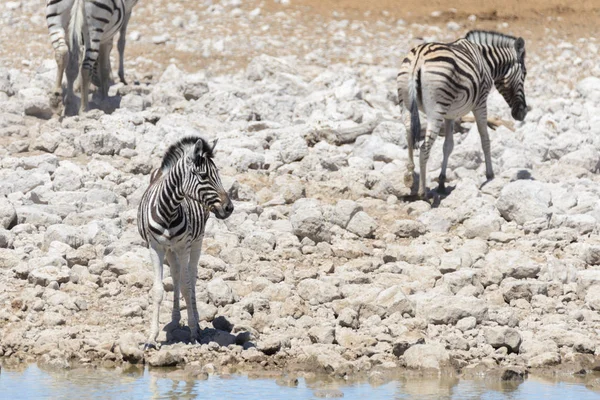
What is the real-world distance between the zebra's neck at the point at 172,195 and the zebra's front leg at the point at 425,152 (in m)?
5.08

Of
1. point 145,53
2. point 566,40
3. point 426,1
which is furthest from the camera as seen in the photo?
point 426,1

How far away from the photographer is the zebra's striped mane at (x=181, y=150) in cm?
934

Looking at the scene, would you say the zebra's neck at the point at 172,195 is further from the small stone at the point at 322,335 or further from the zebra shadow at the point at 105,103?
the zebra shadow at the point at 105,103

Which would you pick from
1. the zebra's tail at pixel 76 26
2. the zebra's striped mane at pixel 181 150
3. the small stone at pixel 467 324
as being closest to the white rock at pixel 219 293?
the zebra's striped mane at pixel 181 150

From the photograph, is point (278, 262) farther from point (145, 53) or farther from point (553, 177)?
point (145, 53)

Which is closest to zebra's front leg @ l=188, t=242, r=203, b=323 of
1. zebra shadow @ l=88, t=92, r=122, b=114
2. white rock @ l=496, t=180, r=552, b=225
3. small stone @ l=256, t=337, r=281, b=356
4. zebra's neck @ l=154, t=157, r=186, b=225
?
zebra's neck @ l=154, t=157, r=186, b=225

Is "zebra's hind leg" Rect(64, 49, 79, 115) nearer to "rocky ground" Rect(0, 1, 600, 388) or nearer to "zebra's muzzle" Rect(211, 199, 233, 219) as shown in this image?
"rocky ground" Rect(0, 1, 600, 388)

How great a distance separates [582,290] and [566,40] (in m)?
13.7

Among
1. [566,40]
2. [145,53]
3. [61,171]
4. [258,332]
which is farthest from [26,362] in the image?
[566,40]

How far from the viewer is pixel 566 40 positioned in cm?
2384

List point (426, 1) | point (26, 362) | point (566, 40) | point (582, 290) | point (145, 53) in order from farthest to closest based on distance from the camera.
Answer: point (426, 1), point (566, 40), point (145, 53), point (582, 290), point (26, 362)

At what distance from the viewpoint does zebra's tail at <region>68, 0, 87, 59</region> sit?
16.5m

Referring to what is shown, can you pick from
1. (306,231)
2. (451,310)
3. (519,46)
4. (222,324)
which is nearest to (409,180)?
(306,231)

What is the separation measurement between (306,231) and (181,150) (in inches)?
123
